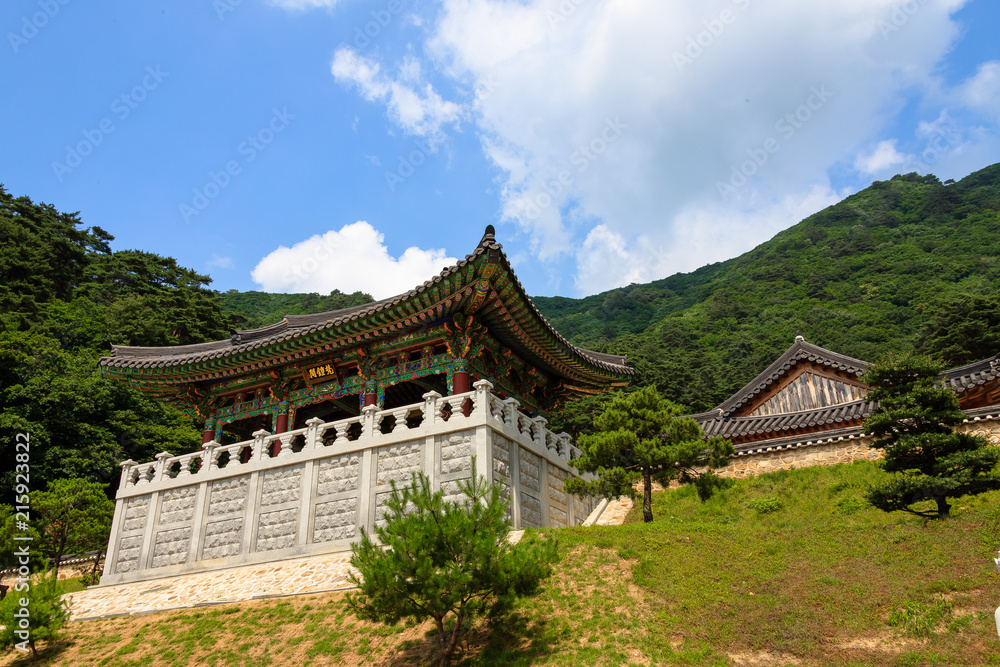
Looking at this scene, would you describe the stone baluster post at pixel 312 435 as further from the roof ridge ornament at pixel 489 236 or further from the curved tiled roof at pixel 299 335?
the roof ridge ornament at pixel 489 236

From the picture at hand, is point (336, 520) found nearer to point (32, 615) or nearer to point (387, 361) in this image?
point (387, 361)

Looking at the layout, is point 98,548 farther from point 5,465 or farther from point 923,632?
point 923,632

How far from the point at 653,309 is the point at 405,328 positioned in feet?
192

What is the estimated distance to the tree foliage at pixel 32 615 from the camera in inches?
474

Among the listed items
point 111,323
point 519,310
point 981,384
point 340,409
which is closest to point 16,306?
point 111,323

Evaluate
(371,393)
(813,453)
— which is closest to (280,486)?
(371,393)

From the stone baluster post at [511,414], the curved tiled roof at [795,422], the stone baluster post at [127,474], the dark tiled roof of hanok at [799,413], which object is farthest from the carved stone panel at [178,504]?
the curved tiled roof at [795,422]

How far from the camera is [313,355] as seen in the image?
17.4m

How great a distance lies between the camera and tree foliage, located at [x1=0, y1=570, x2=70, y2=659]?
474 inches

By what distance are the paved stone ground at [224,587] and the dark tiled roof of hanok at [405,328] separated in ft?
16.0

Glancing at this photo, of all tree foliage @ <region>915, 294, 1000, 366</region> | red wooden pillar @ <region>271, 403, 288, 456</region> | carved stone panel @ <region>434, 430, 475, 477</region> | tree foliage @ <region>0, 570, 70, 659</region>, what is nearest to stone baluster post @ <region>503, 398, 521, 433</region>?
carved stone panel @ <region>434, 430, 475, 477</region>

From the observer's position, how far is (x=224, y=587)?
557 inches

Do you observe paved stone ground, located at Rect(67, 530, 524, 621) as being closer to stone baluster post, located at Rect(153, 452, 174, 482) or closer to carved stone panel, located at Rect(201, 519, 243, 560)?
carved stone panel, located at Rect(201, 519, 243, 560)

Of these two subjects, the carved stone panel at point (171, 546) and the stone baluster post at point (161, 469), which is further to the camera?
the stone baluster post at point (161, 469)
